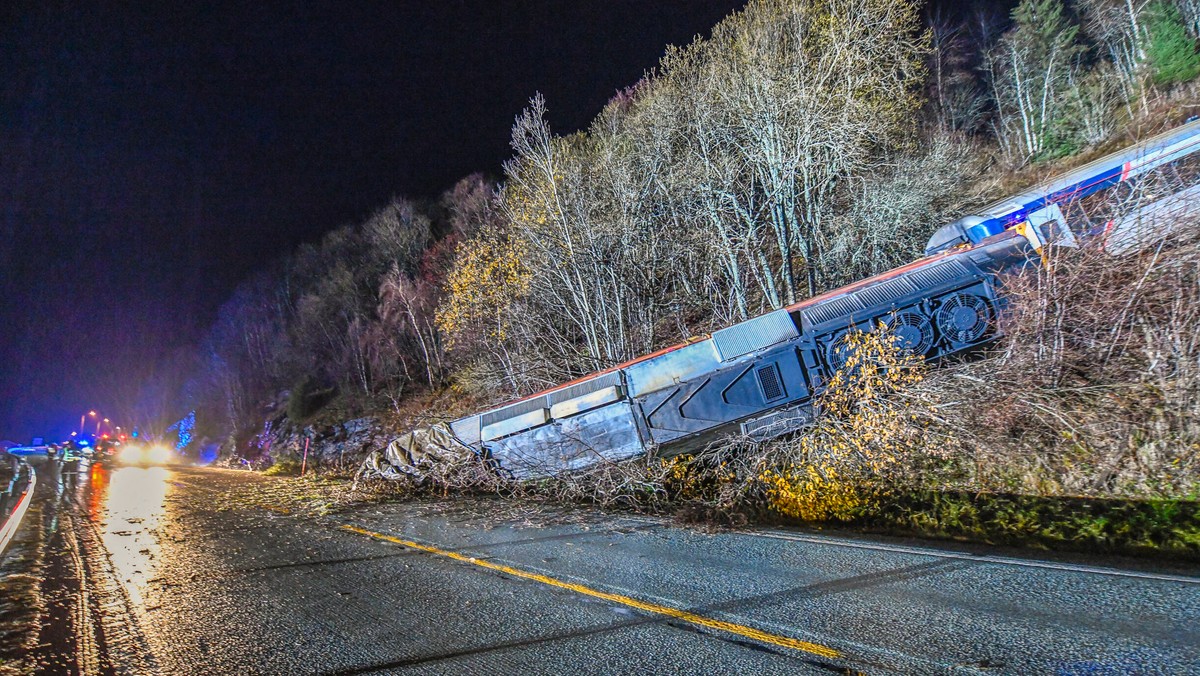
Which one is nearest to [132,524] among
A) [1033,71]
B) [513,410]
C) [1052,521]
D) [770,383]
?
[513,410]

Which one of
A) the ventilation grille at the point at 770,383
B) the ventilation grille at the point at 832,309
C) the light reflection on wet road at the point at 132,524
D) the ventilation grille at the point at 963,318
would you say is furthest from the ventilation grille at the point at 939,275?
the light reflection on wet road at the point at 132,524

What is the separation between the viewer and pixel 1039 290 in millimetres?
7184

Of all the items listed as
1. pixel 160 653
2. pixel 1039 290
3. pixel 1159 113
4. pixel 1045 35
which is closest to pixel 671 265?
pixel 1039 290

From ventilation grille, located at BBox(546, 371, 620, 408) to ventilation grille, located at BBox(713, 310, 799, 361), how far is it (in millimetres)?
1762

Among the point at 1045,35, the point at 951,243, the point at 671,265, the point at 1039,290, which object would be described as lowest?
the point at 1039,290

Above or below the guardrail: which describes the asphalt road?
below

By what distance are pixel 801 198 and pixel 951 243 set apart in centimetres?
646

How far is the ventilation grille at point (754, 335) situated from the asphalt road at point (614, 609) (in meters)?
2.98

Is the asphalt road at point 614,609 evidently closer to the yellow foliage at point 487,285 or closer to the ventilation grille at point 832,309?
the ventilation grille at point 832,309

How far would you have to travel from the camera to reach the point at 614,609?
448 cm

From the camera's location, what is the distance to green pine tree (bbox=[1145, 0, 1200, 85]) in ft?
76.4

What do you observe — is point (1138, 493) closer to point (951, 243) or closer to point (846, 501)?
point (846, 501)

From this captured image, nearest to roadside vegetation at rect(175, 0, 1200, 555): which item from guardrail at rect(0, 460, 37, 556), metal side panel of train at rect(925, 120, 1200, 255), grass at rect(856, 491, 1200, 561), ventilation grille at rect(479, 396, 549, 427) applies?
grass at rect(856, 491, 1200, 561)

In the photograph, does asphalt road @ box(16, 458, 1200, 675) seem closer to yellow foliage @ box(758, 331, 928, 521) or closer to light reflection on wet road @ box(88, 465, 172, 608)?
light reflection on wet road @ box(88, 465, 172, 608)
